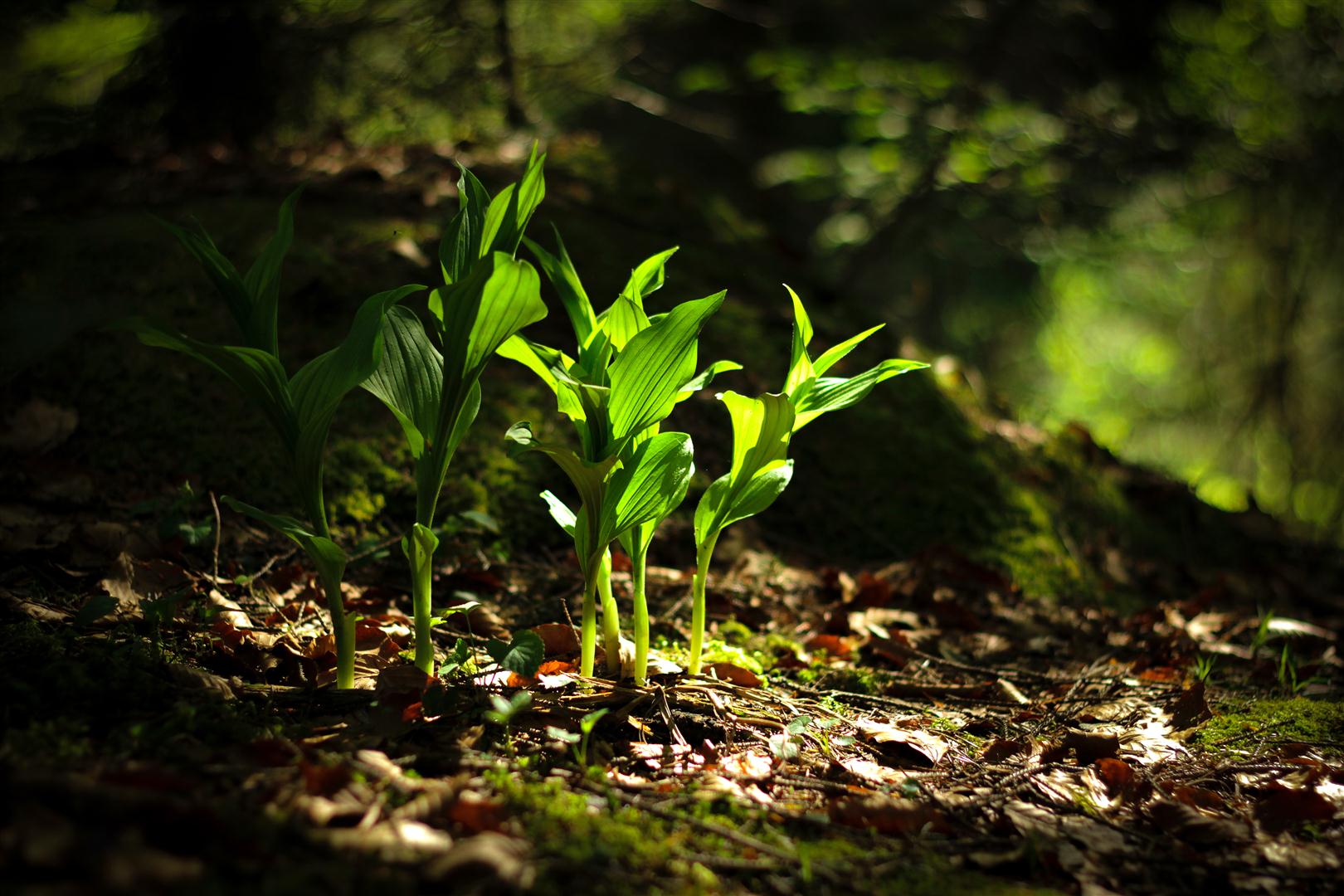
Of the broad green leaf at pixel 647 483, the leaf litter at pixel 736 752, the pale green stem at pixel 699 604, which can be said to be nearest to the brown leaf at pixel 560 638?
the leaf litter at pixel 736 752

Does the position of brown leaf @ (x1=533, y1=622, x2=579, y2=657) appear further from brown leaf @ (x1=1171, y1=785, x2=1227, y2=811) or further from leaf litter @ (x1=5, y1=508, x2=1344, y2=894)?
brown leaf @ (x1=1171, y1=785, x2=1227, y2=811)

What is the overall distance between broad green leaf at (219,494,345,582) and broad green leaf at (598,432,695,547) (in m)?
0.46

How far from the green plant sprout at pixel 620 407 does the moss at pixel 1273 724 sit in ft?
4.15

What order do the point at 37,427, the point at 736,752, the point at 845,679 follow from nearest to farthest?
the point at 736,752 < the point at 845,679 < the point at 37,427

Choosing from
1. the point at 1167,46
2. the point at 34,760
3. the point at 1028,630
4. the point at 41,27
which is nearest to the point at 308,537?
the point at 34,760

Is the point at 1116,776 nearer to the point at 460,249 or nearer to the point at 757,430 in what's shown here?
the point at 757,430

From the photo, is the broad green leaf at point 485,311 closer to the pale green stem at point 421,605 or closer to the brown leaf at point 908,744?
the pale green stem at point 421,605

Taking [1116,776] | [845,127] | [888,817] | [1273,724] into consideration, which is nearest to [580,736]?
[888,817]

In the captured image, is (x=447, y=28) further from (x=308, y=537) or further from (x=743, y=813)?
(x=743, y=813)

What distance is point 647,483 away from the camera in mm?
1467

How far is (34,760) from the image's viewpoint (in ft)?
3.41

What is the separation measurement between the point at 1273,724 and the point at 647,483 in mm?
1530

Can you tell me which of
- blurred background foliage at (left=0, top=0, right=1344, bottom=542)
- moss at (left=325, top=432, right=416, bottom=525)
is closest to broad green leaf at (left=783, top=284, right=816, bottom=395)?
moss at (left=325, top=432, right=416, bottom=525)

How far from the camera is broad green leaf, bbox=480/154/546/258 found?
1378 millimetres
